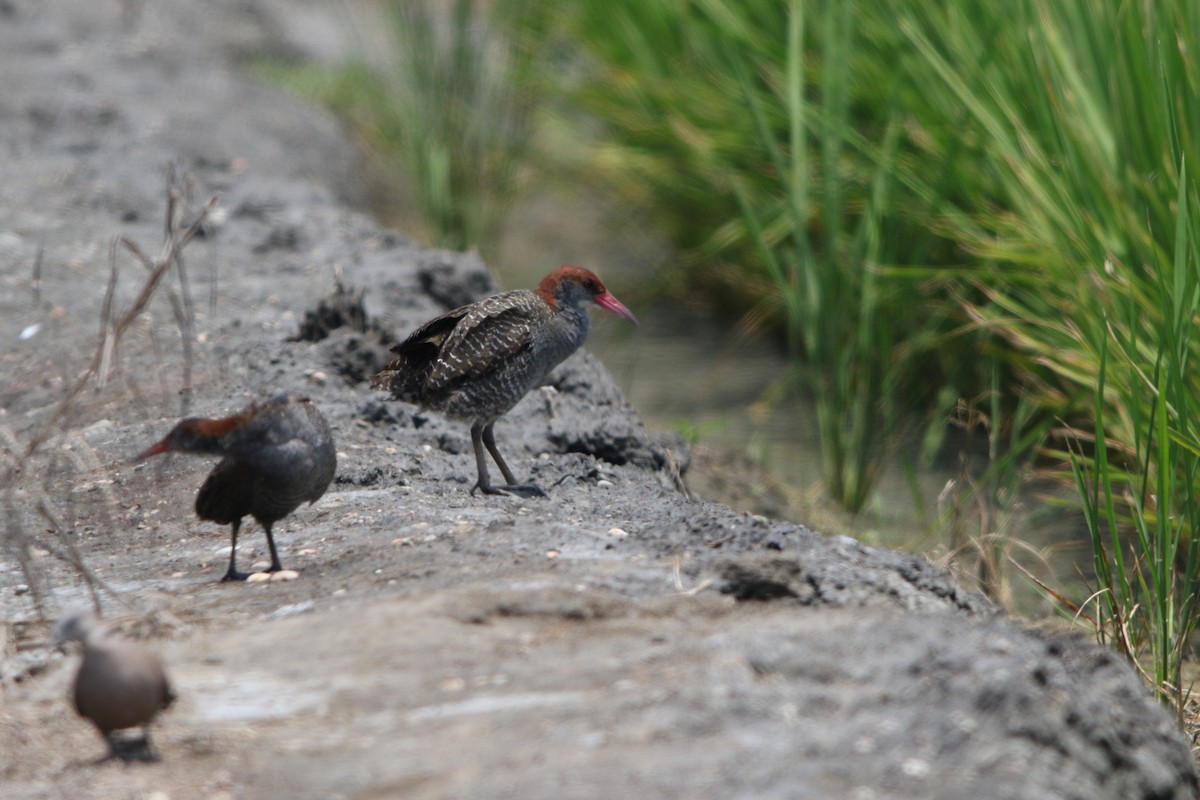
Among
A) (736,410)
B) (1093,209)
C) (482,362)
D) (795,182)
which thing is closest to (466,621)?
(482,362)

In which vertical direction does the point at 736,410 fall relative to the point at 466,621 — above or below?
below

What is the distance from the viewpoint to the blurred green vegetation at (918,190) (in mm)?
3887

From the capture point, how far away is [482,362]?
3.91 meters

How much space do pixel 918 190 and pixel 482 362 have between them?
7.46 ft

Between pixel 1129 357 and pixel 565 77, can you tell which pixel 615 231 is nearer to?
pixel 565 77

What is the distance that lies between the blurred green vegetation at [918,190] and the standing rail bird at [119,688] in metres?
2.03

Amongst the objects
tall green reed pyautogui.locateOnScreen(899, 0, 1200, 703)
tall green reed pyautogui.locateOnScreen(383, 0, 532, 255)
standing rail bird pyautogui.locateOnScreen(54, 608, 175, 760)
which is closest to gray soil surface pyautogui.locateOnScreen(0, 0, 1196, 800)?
standing rail bird pyautogui.locateOnScreen(54, 608, 175, 760)

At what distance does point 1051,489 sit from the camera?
5.53 m

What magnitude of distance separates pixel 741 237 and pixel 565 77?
1.92 metres

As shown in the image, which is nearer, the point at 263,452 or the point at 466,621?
the point at 466,621

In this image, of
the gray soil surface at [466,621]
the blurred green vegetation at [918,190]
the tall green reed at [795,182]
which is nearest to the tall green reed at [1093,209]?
the blurred green vegetation at [918,190]

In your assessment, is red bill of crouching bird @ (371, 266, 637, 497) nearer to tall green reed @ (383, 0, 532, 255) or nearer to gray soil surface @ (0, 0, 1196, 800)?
gray soil surface @ (0, 0, 1196, 800)

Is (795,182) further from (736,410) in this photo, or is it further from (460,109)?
(460,109)

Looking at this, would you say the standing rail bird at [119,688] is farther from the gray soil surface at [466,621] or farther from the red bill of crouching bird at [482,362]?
the red bill of crouching bird at [482,362]
